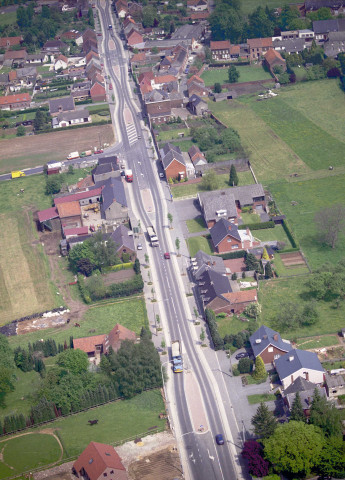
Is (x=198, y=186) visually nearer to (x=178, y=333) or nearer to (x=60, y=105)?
(x=178, y=333)

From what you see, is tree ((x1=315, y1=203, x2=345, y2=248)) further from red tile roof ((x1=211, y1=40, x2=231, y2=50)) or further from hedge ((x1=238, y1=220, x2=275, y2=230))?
red tile roof ((x1=211, y1=40, x2=231, y2=50))

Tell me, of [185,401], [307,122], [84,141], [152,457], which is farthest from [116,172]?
[152,457]

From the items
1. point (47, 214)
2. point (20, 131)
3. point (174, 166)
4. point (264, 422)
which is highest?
point (20, 131)

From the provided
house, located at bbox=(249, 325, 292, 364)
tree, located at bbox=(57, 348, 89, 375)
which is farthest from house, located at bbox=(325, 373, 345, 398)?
tree, located at bbox=(57, 348, 89, 375)

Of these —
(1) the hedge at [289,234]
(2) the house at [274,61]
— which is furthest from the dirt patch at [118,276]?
(2) the house at [274,61]

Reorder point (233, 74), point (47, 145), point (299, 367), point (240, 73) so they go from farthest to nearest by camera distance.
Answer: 1. point (240, 73)
2. point (233, 74)
3. point (47, 145)
4. point (299, 367)

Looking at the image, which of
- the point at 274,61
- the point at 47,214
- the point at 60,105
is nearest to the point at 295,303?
the point at 47,214
